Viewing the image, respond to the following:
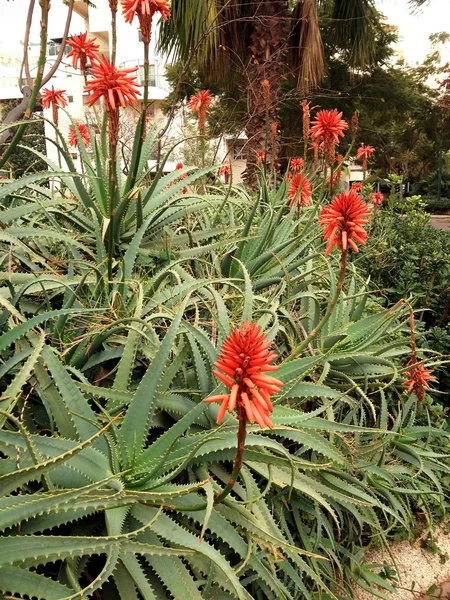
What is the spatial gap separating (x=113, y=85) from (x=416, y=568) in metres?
2.16

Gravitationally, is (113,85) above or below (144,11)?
below

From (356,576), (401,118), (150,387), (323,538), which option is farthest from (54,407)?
(401,118)

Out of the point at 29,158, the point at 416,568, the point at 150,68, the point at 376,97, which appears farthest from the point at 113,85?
the point at 376,97

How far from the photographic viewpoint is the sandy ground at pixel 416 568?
6.99ft

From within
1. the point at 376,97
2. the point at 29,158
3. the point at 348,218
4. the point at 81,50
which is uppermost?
the point at 376,97

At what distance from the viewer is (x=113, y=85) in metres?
1.61

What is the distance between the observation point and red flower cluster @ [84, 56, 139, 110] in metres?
1.60

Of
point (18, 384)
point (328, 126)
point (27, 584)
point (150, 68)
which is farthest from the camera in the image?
point (150, 68)

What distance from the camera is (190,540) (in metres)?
1.25

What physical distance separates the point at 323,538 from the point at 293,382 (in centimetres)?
59

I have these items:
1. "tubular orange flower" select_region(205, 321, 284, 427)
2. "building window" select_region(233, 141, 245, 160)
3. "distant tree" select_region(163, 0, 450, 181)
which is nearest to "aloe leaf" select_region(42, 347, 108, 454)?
"tubular orange flower" select_region(205, 321, 284, 427)

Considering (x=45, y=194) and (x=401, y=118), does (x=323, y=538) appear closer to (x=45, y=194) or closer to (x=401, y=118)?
(x=45, y=194)

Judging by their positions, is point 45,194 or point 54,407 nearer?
point 54,407

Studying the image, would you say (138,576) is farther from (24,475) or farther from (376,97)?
(376,97)
